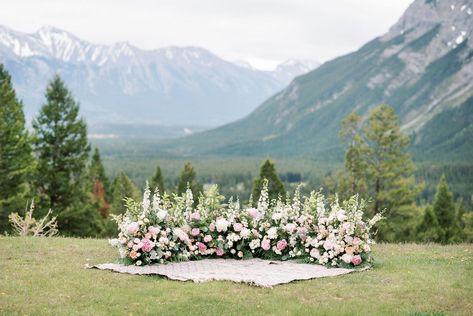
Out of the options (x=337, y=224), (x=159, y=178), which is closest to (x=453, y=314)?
(x=337, y=224)

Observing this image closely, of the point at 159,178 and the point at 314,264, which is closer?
the point at 314,264

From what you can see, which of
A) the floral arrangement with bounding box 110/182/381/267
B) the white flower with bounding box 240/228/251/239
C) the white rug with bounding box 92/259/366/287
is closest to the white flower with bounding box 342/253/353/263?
the floral arrangement with bounding box 110/182/381/267

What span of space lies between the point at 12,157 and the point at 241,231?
73.2ft

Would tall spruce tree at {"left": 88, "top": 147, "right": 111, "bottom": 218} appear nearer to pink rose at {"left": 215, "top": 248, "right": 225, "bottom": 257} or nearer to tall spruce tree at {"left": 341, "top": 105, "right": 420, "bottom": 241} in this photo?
tall spruce tree at {"left": 341, "top": 105, "right": 420, "bottom": 241}

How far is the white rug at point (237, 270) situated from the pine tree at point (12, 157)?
69.2 ft

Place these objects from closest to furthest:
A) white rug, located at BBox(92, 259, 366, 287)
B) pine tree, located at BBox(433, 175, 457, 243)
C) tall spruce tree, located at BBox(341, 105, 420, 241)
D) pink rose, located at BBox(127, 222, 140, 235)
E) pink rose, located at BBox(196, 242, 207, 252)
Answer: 1. white rug, located at BBox(92, 259, 366, 287)
2. pink rose, located at BBox(127, 222, 140, 235)
3. pink rose, located at BBox(196, 242, 207, 252)
4. tall spruce tree, located at BBox(341, 105, 420, 241)
5. pine tree, located at BBox(433, 175, 457, 243)

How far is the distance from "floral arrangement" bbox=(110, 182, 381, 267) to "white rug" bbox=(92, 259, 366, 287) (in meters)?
0.47

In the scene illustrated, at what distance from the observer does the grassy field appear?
427 inches

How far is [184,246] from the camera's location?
16.6m

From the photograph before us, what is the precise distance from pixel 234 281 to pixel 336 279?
8.71ft

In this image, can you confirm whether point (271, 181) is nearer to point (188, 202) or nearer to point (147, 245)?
point (188, 202)

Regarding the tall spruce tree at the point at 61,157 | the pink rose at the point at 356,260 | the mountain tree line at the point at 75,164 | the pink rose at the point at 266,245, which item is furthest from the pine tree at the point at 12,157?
the pink rose at the point at 356,260

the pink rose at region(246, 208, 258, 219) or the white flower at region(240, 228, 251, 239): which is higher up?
the pink rose at region(246, 208, 258, 219)

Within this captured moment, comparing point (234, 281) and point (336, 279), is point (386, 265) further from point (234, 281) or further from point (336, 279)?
point (234, 281)
